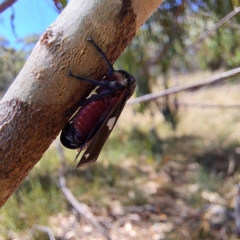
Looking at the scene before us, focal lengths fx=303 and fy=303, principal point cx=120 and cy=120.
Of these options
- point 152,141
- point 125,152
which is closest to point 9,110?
point 152,141

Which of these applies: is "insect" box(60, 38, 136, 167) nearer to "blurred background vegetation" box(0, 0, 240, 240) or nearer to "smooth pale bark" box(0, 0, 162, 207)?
"smooth pale bark" box(0, 0, 162, 207)

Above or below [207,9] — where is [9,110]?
above

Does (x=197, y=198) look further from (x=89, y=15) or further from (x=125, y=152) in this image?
(x=89, y=15)

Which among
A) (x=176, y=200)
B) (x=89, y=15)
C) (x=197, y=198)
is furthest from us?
(x=176, y=200)

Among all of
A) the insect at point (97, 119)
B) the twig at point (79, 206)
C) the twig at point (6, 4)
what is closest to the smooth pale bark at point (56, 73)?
the insect at point (97, 119)

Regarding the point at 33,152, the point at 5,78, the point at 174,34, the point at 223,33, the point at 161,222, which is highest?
the point at 33,152

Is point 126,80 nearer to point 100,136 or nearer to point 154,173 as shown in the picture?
point 100,136
